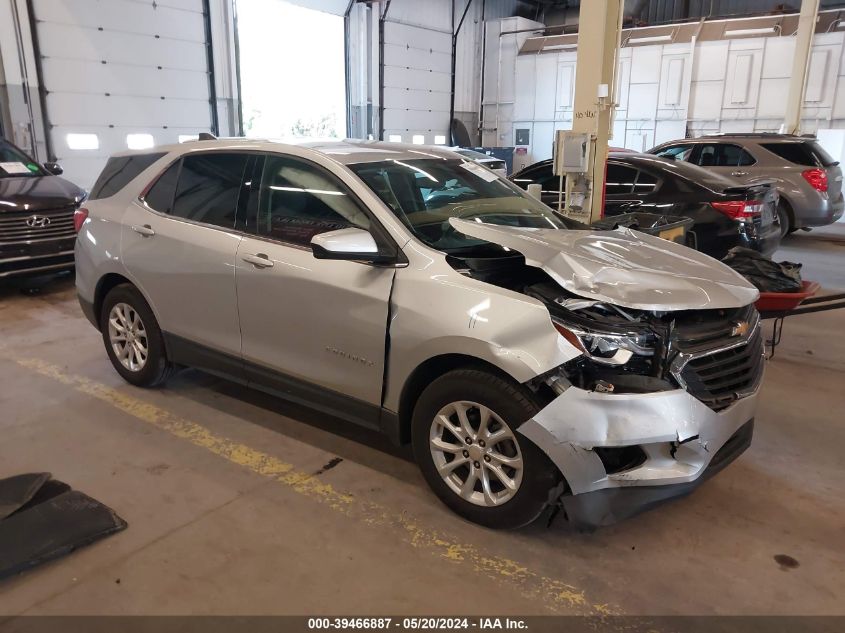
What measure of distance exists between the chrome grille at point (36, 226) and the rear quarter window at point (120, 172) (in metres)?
3.05

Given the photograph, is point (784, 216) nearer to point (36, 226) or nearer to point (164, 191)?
point (164, 191)

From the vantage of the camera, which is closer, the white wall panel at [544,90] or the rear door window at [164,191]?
the rear door window at [164,191]

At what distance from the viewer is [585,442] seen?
2496 mm

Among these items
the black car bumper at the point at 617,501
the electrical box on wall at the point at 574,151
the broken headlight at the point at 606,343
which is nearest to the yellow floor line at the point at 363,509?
the black car bumper at the point at 617,501

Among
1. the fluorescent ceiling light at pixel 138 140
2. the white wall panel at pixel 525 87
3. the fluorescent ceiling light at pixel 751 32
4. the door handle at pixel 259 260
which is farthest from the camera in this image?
the white wall panel at pixel 525 87

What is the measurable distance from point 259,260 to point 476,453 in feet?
5.01

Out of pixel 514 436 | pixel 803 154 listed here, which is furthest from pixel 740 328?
pixel 803 154

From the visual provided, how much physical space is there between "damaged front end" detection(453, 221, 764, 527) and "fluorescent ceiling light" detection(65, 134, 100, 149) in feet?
32.3

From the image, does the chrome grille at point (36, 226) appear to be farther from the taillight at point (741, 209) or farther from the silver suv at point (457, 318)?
the taillight at point (741, 209)

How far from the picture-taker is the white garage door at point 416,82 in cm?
Answer: 1625

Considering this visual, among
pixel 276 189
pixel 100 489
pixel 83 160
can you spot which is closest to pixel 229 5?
pixel 83 160

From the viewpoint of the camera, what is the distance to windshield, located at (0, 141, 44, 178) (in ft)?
25.1

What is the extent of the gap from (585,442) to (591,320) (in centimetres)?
47

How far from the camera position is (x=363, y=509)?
3.10 m
